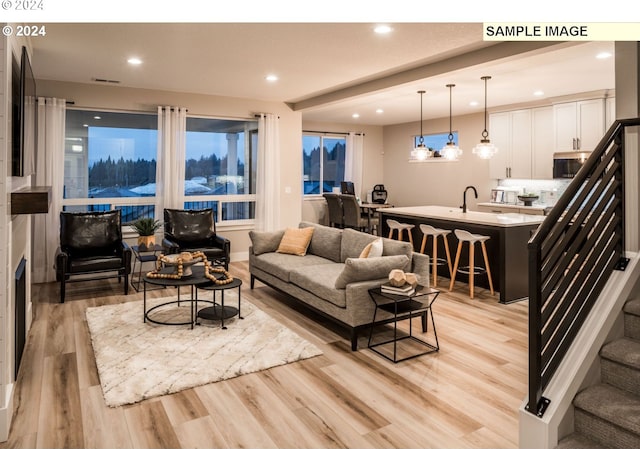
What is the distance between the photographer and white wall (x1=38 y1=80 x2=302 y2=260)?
6.32 m

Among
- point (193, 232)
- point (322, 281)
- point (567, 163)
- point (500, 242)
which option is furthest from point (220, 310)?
point (567, 163)

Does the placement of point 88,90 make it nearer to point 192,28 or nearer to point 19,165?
point 192,28

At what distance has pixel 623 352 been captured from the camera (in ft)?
7.30

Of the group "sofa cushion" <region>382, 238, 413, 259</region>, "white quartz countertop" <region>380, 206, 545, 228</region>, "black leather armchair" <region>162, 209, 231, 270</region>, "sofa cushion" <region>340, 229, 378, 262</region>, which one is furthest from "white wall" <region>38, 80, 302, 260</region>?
"sofa cushion" <region>382, 238, 413, 259</region>

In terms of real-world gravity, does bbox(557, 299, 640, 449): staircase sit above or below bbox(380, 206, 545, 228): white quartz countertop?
below

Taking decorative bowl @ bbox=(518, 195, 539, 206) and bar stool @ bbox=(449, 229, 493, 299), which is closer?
bar stool @ bbox=(449, 229, 493, 299)

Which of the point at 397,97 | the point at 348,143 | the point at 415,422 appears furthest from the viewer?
the point at 348,143

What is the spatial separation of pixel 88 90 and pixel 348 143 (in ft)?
18.9

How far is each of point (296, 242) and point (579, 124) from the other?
4.77 meters

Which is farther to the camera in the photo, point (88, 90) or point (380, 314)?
point (88, 90)

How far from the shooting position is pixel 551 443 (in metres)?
2.05

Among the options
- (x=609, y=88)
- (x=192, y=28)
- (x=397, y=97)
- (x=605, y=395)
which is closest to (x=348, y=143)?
(x=397, y=97)

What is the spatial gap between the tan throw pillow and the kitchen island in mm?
1629

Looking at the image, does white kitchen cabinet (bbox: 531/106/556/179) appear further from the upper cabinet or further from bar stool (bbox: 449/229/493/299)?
bar stool (bbox: 449/229/493/299)
